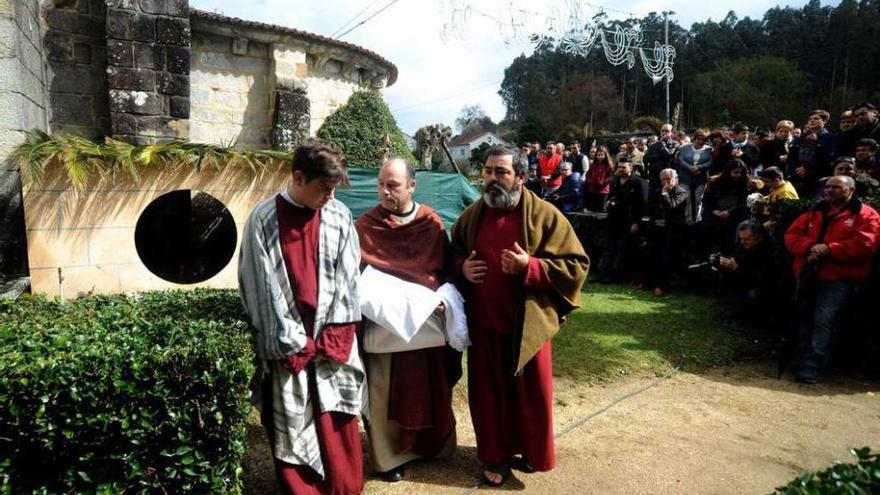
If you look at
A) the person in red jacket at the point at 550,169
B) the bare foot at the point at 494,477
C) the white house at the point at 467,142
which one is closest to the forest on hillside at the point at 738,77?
the white house at the point at 467,142

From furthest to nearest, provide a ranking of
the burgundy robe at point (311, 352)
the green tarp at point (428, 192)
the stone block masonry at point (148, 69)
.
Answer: the green tarp at point (428, 192) < the stone block masonry at point (148, 69) < the burgundy robe at point (311, 352)

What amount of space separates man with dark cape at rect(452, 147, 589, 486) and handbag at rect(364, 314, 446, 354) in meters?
0.25

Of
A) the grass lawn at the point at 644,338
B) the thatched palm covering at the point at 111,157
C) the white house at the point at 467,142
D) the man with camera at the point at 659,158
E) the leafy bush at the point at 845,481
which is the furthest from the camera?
the white house at the point at 467,142

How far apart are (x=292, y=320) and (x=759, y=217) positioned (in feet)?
21.7

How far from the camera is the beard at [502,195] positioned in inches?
125

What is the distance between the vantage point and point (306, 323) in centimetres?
280

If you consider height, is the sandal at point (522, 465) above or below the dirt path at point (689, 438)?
above

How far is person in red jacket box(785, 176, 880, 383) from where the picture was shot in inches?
194

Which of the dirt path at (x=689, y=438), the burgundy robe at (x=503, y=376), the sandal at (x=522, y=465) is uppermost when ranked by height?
the burgundy robe at (x=503, y=376)

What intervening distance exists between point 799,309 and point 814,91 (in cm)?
4545

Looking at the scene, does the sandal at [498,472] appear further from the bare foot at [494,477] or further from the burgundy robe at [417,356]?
the burgundy robe at [417,356]

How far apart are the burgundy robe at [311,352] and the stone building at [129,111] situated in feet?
11.5

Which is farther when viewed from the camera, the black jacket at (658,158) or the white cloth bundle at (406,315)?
the black jacket at (658,158)

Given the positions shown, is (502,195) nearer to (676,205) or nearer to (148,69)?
(676,205)
